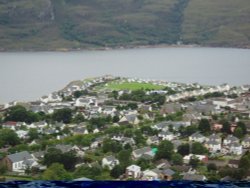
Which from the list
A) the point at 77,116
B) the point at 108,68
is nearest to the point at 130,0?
the point at 108,68

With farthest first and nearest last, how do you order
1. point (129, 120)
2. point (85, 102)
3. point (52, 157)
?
point (85, 102)
point (129, 120)
point (52, 157)

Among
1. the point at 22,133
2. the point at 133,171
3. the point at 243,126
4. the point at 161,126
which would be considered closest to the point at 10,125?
the point at 22,133

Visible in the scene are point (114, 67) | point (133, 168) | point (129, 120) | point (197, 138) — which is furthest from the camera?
point (114, 67)

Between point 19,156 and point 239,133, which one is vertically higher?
point 239,133

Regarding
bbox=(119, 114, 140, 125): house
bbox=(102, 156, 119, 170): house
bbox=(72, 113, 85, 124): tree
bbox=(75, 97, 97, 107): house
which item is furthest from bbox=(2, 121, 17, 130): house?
bbox=(102, 156, 119, 170): house

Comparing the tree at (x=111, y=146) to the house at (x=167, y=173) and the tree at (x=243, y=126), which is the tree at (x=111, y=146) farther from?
the tree at (x=243, y=126)

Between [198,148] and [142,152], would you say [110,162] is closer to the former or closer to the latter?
[142,152]
